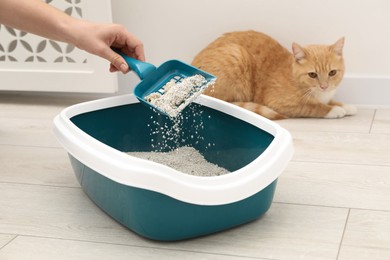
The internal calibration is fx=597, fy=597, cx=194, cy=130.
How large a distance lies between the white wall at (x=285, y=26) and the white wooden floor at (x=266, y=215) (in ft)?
0.99

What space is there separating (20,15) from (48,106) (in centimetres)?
85

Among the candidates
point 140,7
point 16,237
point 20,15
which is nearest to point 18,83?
point 140,7

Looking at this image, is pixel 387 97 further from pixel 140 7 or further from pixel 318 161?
pixel 140 7

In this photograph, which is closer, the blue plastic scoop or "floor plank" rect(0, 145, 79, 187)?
the blue plastic scoop

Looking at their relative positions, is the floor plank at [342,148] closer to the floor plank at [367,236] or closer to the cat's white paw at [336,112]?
the cat's white paw at [336,112]

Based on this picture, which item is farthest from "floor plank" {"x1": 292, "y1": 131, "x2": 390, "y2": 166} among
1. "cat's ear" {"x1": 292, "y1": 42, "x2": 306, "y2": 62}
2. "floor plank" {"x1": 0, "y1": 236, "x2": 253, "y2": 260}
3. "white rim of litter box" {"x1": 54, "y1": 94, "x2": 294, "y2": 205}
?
"floor plank" {"x1": 0, "y1": 236, "x2": 253, "y2": 260}

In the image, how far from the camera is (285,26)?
2.05 meters

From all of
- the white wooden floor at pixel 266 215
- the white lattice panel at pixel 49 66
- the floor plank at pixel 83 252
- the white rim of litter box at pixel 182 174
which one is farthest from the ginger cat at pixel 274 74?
the floor plank at pixel 83 252

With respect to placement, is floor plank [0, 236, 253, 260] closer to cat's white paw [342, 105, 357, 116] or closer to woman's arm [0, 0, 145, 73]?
woman's arm [0, 0, 145, 73]

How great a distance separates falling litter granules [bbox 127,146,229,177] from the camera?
4.53 feet

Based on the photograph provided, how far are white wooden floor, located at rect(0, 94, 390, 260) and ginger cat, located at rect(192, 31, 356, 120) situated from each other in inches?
7.3

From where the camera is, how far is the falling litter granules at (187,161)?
4.53ft

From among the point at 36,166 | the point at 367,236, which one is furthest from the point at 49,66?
the point at 367,236

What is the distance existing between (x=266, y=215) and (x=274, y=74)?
2.83 feet
